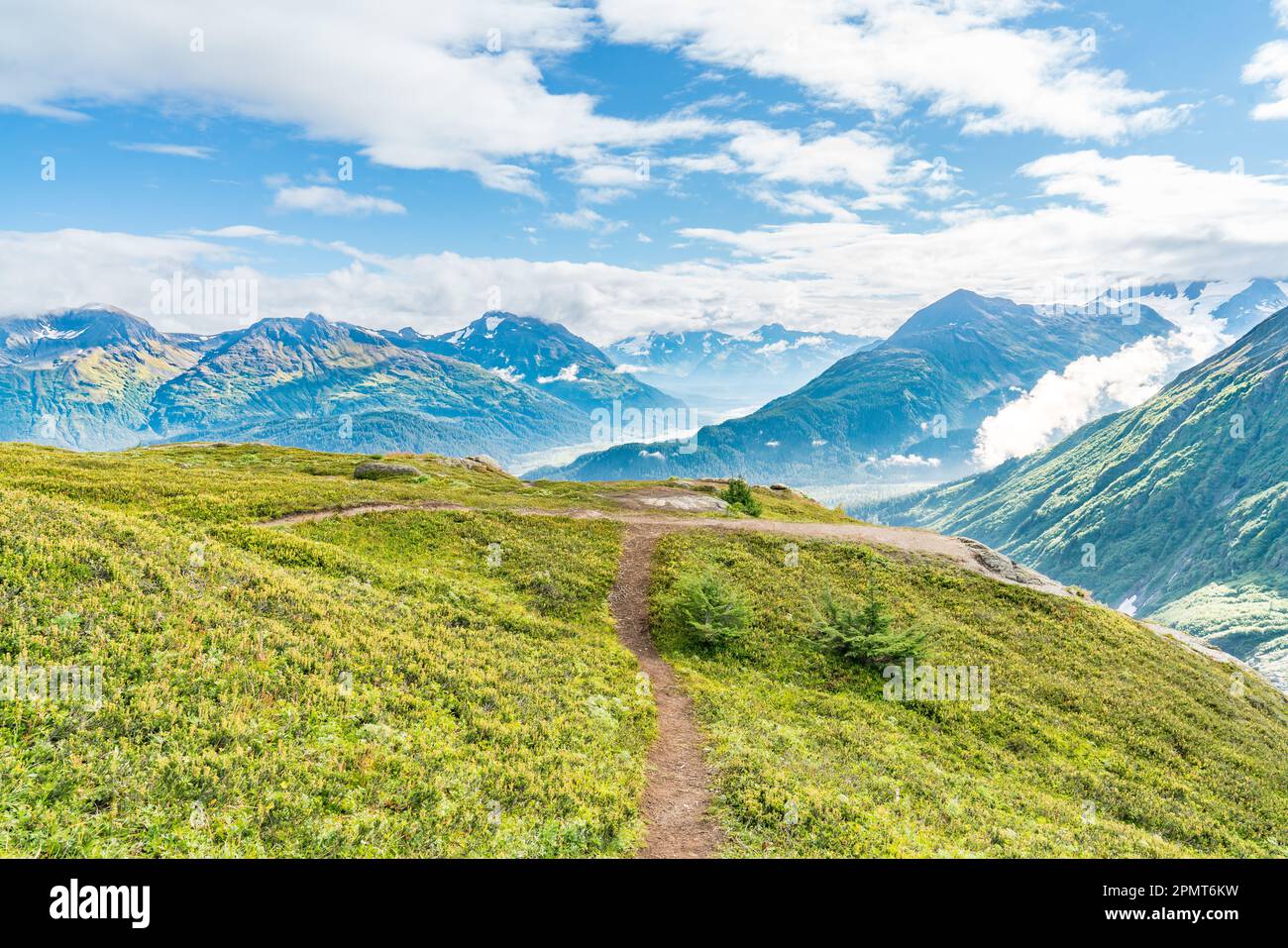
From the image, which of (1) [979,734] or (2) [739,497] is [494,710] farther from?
(2) [739,497]

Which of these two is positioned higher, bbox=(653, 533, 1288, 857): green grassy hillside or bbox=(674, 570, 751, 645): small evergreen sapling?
bbox=(674, 570, 751, 645): small evergreen sapling

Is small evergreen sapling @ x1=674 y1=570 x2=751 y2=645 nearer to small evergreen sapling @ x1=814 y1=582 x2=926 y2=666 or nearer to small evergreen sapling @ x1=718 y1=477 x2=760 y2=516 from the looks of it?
small evergreen sapling @ x1=814 y1=582 x2=926 y2=666

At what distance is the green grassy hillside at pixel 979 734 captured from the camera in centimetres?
1619

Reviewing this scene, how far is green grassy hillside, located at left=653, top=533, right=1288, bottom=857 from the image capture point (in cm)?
1619

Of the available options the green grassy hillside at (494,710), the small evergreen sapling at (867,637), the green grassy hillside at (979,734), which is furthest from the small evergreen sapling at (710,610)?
the small evergreen sapling at (867,637)

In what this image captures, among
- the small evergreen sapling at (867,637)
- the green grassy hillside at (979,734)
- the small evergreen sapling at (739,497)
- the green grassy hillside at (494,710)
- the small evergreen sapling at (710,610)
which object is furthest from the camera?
the small evergreen sapling at (739,497)

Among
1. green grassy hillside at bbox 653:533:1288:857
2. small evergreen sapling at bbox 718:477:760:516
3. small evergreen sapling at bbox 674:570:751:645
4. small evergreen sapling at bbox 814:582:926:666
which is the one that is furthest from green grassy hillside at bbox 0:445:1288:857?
small evergreen sapling at bbox 718:477:760:516

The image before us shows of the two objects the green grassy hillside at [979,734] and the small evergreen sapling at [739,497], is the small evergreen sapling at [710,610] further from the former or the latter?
the small evergreen sapling at [739,497]

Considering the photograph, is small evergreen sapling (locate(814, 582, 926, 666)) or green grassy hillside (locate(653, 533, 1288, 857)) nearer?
green grassy hillside (locate(653, 533, 1288, 857))

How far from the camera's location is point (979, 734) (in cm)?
2445

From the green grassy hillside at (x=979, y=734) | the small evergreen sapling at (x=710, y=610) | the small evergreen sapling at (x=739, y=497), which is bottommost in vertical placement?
the green grassy hillside at (x=979, y=734)

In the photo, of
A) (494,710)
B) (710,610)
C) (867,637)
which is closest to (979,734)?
(867,637)
